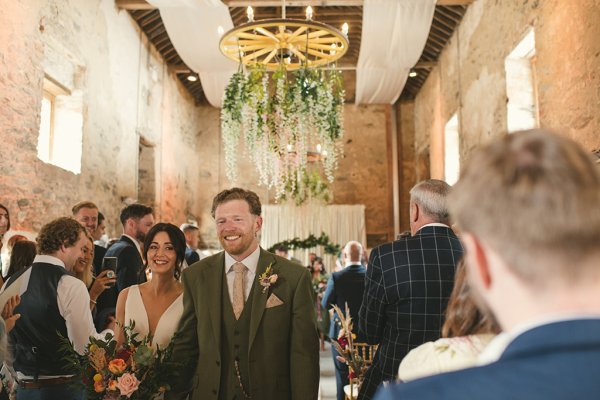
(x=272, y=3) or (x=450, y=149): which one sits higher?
(x=272, y=3)

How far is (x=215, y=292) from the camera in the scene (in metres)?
2.35

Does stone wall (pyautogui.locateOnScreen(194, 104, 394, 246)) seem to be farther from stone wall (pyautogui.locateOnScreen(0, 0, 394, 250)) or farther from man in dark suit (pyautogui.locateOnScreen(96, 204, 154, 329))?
man in dark suit (pyautogui.locateOnScreen(96, 204, 154, 329))

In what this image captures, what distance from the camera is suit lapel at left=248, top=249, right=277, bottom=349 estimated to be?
7.39 feet

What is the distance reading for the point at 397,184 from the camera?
12859 millimetres

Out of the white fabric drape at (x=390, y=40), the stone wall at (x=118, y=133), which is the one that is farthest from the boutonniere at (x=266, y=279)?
the white fabric drape at (x=390, y=40)

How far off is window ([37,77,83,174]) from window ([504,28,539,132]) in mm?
5719

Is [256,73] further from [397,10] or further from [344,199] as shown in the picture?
[344,199]

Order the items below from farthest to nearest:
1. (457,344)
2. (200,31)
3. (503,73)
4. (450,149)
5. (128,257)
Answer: (450,149) → (200,31) → (503,73) → (128,257) → (457,344)

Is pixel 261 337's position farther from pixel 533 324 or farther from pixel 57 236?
pixel 533 324

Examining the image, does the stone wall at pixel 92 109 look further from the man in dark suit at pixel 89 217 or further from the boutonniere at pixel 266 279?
the boutonniere at pixel 266 279

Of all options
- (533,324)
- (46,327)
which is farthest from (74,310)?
(533,324)

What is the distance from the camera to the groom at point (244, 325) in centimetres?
225

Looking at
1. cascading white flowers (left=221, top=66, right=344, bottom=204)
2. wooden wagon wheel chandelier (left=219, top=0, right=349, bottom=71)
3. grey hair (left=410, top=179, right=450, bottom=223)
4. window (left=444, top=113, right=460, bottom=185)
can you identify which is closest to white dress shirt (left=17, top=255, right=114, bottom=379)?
grey hair (left=410, top=179, right=450, bottom=223)

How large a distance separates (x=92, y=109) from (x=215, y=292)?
5826 millimetres
